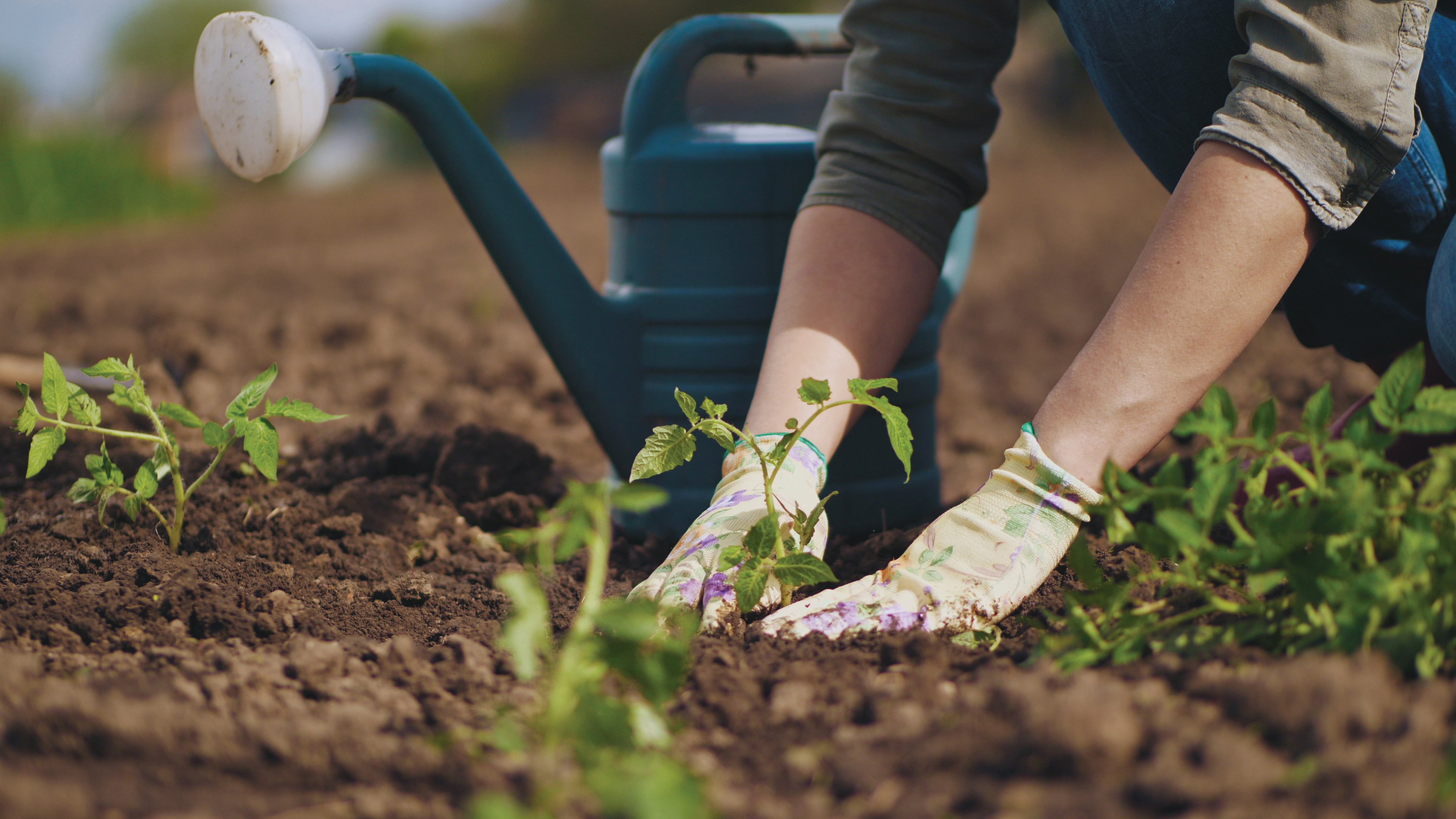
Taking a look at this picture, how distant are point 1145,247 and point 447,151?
988 millimetres

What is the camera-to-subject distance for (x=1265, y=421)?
93 cm

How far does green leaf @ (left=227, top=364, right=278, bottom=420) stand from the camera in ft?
4.17

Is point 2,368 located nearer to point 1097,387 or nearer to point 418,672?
point 418,672

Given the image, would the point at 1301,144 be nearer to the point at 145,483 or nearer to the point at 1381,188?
the point at 1381,188

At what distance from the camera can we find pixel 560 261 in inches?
65.0

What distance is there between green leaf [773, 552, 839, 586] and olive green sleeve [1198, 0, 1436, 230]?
0.60 m

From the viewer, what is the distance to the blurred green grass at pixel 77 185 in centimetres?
691

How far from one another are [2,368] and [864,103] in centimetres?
180

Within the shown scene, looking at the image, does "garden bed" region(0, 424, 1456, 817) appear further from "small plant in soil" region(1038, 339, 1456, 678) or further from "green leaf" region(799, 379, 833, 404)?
"green leaf" region(799, 379, 833, 404)

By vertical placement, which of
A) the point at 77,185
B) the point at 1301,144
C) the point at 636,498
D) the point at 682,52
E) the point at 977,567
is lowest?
the point at 77,185

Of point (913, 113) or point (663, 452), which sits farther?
point (913, 113)

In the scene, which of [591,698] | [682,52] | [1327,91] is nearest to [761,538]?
[591,698]

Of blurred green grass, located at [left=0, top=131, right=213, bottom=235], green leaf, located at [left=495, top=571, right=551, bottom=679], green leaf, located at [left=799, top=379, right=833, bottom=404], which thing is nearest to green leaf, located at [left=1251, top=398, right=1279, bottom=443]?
green leaf, located at [left=799, top=379, right=833, bottom=404]

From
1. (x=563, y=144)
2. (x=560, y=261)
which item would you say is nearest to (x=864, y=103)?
(x=560, y=261)
